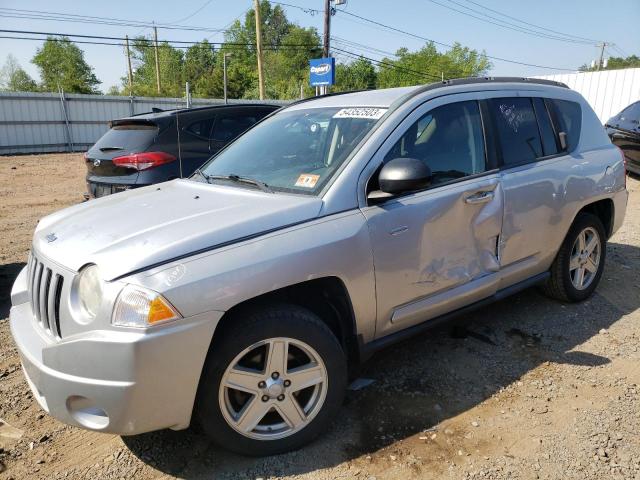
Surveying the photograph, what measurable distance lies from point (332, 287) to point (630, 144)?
385 inches

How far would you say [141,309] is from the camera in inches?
79.8

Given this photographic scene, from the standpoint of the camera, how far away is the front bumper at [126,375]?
2.01m

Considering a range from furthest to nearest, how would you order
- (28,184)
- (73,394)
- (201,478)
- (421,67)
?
(421,67)
(28,184)
(201,478)
(73,394)

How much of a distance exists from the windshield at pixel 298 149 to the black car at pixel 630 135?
29.1 ft

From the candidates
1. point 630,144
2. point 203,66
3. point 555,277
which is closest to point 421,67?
point 203,66

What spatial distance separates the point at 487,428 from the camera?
274cm

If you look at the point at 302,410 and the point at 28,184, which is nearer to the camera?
the point at 302,410

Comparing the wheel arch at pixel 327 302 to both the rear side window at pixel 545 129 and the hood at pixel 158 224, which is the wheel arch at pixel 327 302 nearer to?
the hood at pixel 158 224

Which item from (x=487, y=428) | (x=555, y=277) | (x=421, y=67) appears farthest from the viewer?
(x=421, y=67)

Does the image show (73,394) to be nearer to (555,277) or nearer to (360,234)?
(360,234)

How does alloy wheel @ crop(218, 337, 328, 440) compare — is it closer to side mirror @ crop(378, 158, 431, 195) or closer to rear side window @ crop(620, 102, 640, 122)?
side mirror @ crop(378, 158, 431, 195)

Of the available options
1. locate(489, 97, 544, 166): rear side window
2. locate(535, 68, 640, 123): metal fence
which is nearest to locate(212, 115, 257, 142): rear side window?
locate(489, 97, 544, 166): rear side window

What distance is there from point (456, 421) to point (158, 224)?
195 centimetres

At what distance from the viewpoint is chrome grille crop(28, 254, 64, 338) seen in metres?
2.30
